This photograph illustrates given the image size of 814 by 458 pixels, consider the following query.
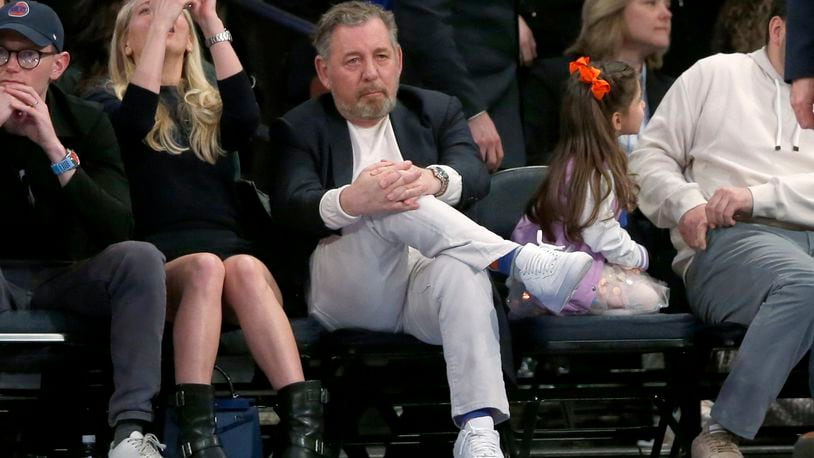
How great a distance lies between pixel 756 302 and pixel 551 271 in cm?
65

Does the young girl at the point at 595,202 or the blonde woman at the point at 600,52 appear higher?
the blonde woman at the point at 600,52

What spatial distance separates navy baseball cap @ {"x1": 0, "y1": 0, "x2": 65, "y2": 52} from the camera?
14.0 feet

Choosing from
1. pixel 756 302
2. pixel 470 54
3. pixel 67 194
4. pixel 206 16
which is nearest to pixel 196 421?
pixel 67 194

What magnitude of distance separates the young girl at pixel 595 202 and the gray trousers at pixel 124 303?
114cm

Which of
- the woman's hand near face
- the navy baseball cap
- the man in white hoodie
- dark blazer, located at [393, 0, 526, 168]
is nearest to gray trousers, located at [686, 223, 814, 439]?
the man in white hoodie

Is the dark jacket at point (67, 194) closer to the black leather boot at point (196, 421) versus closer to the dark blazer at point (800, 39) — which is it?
the black leather boot at point (196, 421)

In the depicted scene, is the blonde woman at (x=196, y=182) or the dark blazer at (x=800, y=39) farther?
the blonde woman at (x=196, y=182)

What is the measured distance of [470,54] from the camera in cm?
555

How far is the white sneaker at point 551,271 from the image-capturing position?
13.8 feet

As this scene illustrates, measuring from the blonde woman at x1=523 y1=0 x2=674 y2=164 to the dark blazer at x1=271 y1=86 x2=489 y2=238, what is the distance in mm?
777

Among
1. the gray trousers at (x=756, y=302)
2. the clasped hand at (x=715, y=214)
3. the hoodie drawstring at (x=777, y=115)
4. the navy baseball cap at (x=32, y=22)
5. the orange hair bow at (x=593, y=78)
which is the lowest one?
the gray trousers at (x=756, y=302)

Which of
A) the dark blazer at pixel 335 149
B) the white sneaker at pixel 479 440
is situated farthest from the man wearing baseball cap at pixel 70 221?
the white sneaker at pixel 479 440

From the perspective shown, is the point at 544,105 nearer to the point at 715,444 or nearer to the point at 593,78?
the point at 593,78

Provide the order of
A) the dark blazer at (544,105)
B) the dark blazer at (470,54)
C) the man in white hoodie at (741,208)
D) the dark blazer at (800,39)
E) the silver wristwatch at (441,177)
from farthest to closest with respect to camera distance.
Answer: the dark blazer at (544,105), the dark blazer at (470,54), the silver wristwatch at (441,177), the man in white hoodie at (741,208), the dark blazer at (800,39)
